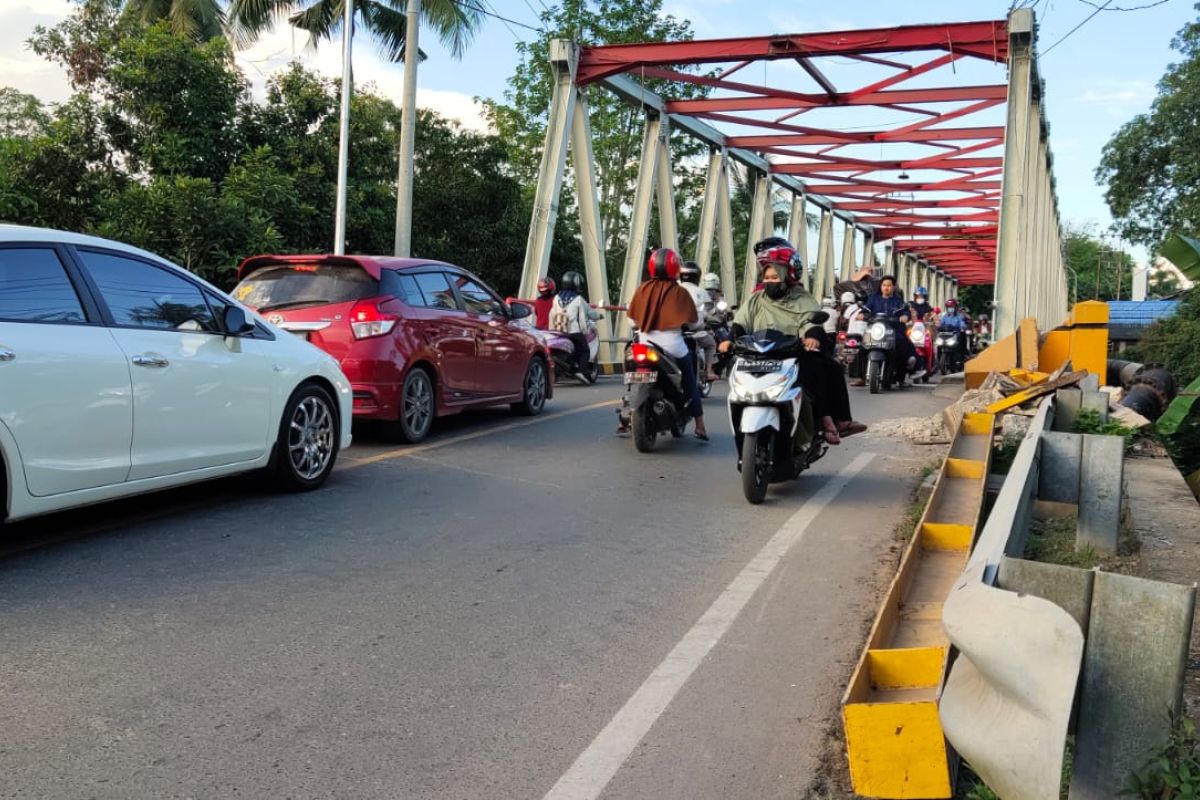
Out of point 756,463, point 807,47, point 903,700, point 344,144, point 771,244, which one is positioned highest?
point 807,47

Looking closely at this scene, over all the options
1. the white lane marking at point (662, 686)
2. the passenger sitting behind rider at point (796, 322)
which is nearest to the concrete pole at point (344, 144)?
the passenger sitting behind rider at point (796, 322)

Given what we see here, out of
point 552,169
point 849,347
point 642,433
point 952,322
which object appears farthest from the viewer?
point 952,322

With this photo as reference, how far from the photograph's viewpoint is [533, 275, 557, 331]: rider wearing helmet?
16.3 m

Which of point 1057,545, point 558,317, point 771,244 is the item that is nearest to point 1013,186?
point 558,317

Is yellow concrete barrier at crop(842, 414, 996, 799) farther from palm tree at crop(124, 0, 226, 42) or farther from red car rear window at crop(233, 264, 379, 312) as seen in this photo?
palm tree at crop(124, 0, 226, 42)

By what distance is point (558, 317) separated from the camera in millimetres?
15508

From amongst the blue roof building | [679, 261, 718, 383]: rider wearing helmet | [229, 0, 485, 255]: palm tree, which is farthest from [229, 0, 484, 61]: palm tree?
the blue roof building

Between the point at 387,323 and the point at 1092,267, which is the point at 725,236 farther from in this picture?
the point at 1092,267

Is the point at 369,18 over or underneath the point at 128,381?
over

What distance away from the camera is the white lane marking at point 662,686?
10.1ft

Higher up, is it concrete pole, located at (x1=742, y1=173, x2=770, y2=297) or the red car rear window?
concrete pole, located at (x1=742, y1=173, x2=770, y2=297)

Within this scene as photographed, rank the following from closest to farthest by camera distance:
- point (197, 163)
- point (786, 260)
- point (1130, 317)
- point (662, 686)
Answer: point (662, 686) → point (786, 260) → point (197, 163) → point (1130, 317)

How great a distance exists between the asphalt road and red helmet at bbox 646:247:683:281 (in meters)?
2.29

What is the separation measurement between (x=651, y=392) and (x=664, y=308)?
2.37 feet
